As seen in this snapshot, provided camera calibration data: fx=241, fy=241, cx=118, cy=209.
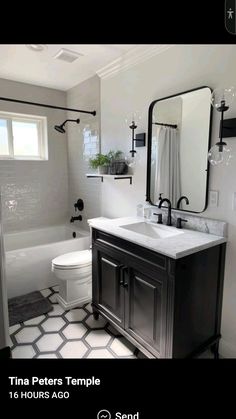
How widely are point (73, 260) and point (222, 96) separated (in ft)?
5.94

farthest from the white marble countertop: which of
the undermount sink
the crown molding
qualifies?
the crown molding

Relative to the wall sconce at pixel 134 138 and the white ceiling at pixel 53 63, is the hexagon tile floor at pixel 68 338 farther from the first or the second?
the white ceiling at pixel 53 63

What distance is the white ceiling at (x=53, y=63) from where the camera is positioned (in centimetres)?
211

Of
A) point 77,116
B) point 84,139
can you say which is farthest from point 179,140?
point 77,116

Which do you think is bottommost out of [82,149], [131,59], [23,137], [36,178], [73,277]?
[73,277]

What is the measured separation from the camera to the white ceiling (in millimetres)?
2111

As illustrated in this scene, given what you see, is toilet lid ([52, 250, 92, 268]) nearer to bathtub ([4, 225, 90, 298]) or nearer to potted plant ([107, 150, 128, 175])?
bathtub ([4, 225, 90, 298])

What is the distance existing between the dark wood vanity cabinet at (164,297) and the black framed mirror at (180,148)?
1.64 ft

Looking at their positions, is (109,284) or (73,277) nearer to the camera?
(109,284)

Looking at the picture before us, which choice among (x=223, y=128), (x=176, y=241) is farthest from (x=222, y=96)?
(x=176, y=241)

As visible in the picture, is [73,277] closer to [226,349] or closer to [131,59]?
[226,349]

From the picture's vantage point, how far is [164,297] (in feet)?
4.55

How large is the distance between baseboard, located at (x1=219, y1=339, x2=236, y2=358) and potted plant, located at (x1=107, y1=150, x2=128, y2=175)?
5.33 feet

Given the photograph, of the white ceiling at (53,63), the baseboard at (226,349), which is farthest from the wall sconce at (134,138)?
the baseboard at (226,349)
